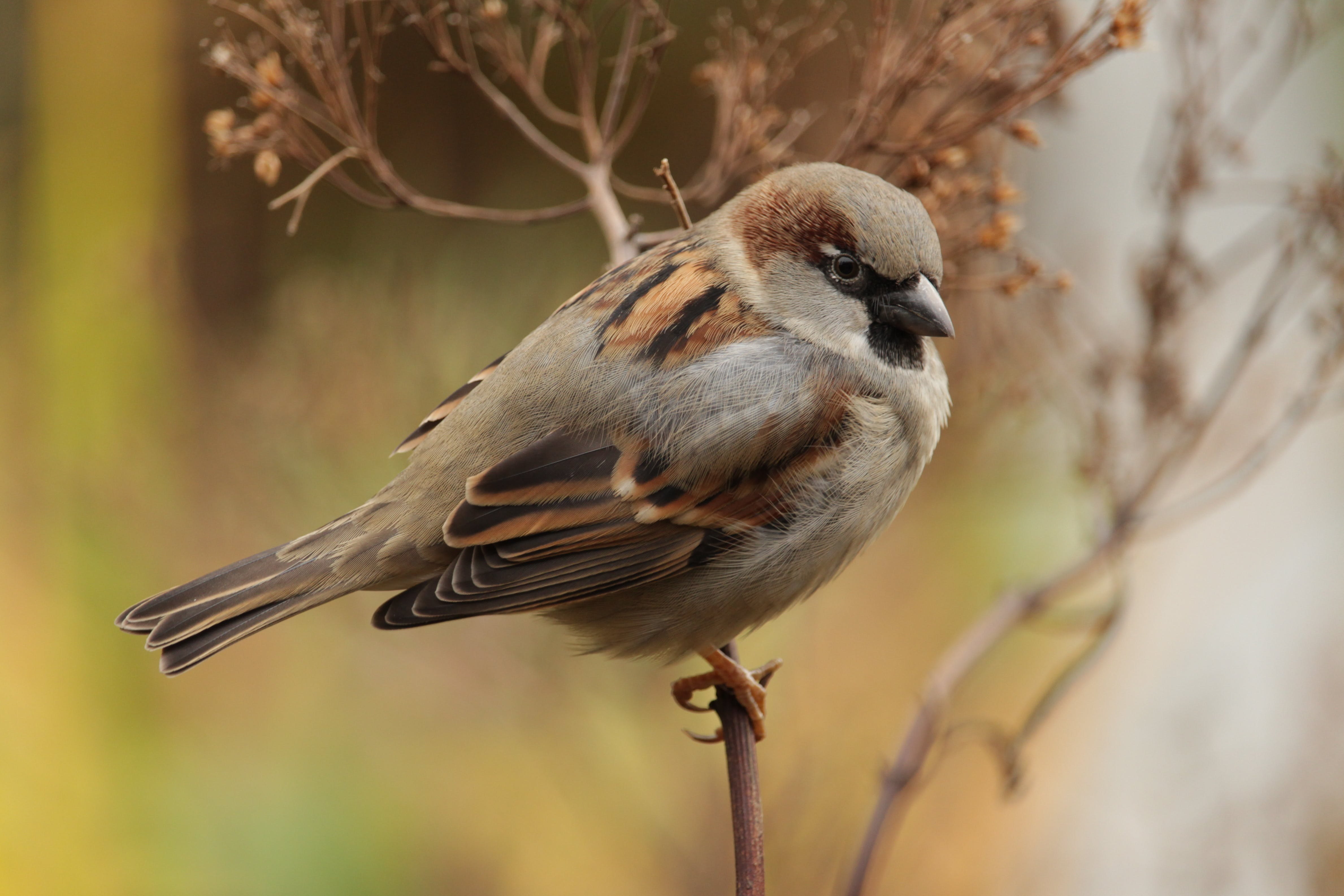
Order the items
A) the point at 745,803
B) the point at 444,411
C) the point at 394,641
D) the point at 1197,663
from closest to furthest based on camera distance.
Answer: the point at 745,803, the point at 444,411, the point at 394,641, the point at 1197,663

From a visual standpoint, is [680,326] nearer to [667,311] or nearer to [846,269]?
[667,311]

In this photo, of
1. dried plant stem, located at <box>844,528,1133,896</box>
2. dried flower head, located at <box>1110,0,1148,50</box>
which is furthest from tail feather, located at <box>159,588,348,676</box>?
dried flower head, located at <box>1110,0,1148,50</box>

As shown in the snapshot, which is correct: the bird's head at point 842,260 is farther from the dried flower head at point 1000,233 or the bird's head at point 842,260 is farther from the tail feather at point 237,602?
the tail feather at point 237,602

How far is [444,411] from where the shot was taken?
7.61 feet

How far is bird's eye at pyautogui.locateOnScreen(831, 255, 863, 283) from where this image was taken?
2064mm

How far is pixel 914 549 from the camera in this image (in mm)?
3672

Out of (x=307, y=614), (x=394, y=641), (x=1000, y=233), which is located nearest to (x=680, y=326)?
(x=1000, y=233)

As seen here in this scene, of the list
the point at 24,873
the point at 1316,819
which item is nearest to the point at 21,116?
the point at 24,873

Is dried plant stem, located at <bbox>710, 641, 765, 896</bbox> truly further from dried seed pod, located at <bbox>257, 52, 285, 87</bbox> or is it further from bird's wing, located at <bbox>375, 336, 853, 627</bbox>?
dried seed pod, located at <bbox>257, 52, 285, 87</bbox>

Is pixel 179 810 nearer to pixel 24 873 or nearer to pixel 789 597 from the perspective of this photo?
pixel 24 873

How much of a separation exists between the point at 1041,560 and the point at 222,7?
3122mm

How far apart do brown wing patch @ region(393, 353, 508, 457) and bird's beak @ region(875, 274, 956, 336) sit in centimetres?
72

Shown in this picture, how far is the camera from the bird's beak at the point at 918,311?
1981 mm

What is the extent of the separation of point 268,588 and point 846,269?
1.16m
